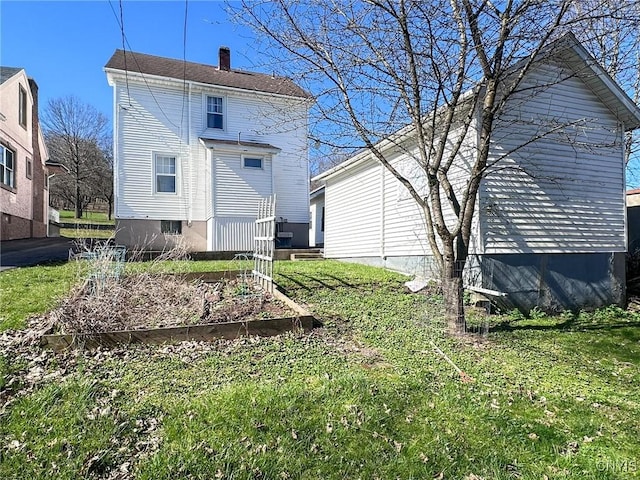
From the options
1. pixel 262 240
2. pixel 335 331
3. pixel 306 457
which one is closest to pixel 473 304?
pixel 335 331

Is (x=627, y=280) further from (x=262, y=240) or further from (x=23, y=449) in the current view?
(x=23, y=449)

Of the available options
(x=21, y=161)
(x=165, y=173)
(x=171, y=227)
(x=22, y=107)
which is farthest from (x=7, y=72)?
(x=171, y=227)

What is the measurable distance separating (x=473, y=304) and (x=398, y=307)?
162cm

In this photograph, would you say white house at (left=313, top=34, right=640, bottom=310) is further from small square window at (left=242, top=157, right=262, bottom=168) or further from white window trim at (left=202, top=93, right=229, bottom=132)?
white window trim at (left=202, top=93, right=229, bottom=132)

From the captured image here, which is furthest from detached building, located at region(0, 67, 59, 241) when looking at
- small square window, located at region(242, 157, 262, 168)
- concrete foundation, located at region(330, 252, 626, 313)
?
concrete foundation, located at region(330, 252, 626, 313)

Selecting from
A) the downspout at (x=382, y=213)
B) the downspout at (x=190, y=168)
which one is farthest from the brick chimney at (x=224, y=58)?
the downspout at (x=382, y=213)

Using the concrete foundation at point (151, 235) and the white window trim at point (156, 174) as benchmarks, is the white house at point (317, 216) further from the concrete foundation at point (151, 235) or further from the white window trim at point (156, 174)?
the white window trim at point (156, 174)

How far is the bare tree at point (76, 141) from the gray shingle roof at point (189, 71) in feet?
63.6

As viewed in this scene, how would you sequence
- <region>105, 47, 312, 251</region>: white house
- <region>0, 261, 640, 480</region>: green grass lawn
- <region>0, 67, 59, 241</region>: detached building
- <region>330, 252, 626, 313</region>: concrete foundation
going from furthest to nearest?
<region>0, 67, 59, 241</region>: detached building → <region>105, 47, 312, 251</region>: white house → <region>330, 252, 626, 313</region>: concrete foundation → <region>0, 261, 640, 480</region>: green grass lawn

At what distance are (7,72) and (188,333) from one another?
18531mm

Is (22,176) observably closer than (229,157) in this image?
No

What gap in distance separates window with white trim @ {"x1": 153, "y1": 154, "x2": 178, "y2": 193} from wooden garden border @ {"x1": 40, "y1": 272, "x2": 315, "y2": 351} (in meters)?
11.4

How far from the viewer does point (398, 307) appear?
700 centimetres

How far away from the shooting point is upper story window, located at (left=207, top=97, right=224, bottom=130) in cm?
1605
